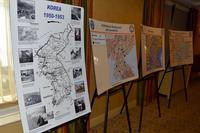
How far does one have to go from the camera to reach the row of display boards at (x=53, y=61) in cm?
129

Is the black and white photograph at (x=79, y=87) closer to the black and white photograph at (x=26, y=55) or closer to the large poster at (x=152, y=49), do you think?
the black and white photograph at (x=26, y=55)

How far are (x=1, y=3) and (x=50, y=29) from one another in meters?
0.61

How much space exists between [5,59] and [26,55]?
606 millimetres

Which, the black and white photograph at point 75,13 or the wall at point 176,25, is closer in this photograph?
the black and white photograph at point 75,13

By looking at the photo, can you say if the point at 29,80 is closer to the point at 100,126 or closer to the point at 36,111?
the point at 36,111

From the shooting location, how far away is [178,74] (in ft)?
15.3

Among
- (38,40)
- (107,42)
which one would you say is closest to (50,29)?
(38,40)

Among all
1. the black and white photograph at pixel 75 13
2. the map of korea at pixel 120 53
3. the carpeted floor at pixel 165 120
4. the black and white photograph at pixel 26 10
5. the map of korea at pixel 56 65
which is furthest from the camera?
the carpeted floor at pixel 165 120

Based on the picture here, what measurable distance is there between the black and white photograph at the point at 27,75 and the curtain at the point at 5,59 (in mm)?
598

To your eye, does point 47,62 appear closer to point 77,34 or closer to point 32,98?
point 32,98

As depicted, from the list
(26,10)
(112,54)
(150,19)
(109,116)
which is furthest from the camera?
(150,19)

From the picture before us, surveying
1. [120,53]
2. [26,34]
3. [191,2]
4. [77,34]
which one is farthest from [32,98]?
[191,2]

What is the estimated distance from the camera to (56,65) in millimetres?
1503

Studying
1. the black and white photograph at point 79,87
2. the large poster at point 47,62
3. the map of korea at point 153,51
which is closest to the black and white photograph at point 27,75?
the large poster at point 47,62
